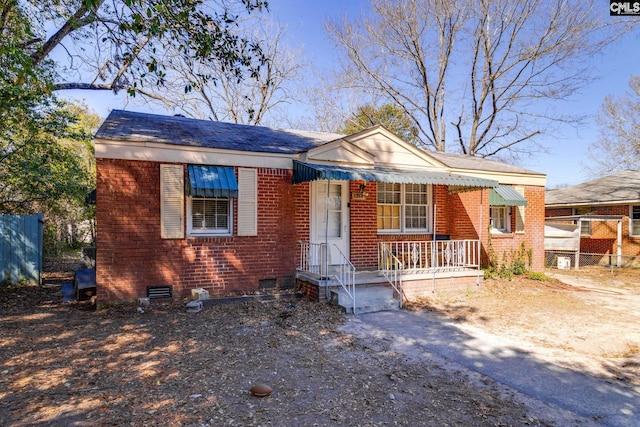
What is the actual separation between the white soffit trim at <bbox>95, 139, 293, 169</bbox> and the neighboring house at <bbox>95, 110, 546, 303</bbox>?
2cm

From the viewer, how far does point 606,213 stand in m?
17.7

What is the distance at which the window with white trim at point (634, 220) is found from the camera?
16453 millimetres

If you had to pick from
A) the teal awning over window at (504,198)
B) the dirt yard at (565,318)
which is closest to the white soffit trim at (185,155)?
the dirt yard at (565,318)

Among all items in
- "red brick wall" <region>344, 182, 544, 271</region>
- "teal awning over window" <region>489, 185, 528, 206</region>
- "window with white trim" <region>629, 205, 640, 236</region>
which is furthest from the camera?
"window with white trim" <region>629, 205, 640, 236</region>

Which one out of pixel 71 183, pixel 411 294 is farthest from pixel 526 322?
pixel 71 183

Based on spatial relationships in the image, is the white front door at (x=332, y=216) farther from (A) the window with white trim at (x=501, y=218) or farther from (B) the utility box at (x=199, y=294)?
(A) the window with white trim at (x=501, y=218)

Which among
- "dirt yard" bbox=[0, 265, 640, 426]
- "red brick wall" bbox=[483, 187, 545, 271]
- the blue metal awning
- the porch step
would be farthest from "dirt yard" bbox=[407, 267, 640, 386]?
the blue metal awning

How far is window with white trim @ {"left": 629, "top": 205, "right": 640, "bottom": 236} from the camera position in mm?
16453

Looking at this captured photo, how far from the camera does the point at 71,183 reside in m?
11.4

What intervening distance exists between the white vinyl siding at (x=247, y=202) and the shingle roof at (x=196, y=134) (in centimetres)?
60

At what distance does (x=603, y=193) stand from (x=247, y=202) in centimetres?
1836

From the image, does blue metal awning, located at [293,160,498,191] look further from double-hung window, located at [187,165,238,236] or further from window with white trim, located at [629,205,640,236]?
window with white trim, located at [629,205,640,236]

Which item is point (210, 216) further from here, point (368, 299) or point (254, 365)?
point (254, 365)

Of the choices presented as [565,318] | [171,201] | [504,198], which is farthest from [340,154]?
[565,318]
